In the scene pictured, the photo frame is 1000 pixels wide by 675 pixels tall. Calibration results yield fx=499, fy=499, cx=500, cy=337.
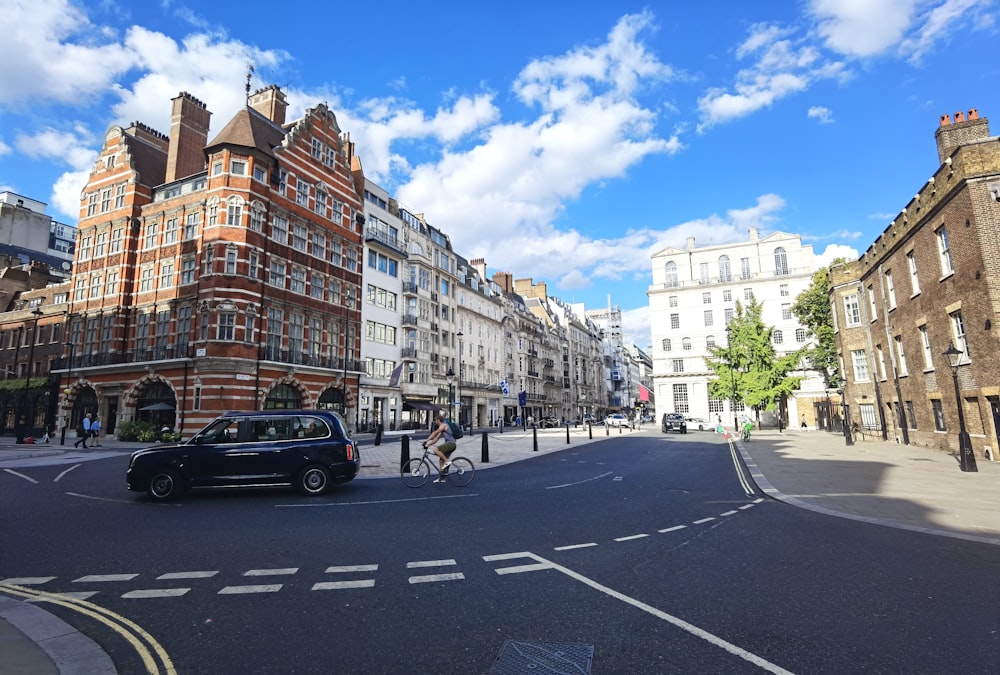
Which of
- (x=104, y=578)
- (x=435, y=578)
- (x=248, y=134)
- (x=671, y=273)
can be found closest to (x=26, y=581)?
(x=104, y=578)

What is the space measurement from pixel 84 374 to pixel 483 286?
42.6 metres

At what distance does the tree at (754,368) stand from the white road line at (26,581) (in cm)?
4754

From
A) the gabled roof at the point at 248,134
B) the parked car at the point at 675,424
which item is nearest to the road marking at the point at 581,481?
the parked car at the point at 675,424

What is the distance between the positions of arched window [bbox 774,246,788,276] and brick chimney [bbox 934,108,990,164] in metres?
48.0

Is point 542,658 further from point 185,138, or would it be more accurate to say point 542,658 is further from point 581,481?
point 185,138

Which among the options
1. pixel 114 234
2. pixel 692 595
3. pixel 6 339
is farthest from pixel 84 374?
pixel 692 595

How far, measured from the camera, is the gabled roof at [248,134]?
32.2 meters

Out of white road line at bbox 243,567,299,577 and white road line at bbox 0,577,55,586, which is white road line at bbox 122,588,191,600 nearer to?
white road line at bbox 243,567,299,577

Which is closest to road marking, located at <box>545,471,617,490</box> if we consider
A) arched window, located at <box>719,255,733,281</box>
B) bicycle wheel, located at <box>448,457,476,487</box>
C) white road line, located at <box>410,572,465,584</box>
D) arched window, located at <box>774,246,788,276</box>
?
bicycle wheel, located at <box>448,457,476,487</box>

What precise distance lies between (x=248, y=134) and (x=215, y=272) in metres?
9.44

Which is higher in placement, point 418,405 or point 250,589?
point 418,405

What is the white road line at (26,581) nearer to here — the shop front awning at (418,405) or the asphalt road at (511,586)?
the asphalt road at (511,586)

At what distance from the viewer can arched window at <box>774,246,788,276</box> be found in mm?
63781

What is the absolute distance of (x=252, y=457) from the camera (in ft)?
37.0
